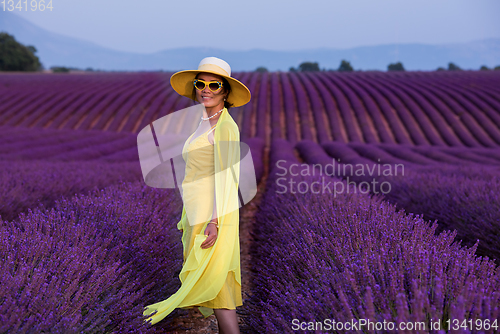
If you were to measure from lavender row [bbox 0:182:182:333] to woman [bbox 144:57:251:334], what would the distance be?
230 millimetres

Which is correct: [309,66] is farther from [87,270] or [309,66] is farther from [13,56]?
[87,270]

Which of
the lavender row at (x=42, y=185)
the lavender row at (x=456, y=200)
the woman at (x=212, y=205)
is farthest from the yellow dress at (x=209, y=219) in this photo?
the lavender row at (x=456, y=200)

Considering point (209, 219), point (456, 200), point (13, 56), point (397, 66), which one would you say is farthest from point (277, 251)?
point (397, 66)

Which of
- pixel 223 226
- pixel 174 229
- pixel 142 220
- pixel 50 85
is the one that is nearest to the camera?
pixel 223 226

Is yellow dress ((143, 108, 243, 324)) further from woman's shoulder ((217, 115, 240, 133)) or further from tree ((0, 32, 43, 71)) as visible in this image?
tree ((0, 32, 43, 71))

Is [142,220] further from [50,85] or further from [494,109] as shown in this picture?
[50,85]

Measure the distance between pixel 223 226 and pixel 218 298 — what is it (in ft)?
1.31

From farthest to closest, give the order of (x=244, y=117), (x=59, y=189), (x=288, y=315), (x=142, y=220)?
(x=244, y=117) → (x=59, y=189) → (x=142, y=220) → (x=288, y=315)

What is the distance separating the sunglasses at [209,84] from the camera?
5.80 ft

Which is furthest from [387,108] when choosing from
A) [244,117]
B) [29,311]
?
[29,311]

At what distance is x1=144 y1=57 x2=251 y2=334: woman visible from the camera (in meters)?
1.67

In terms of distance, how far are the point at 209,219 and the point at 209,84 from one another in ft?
2.47

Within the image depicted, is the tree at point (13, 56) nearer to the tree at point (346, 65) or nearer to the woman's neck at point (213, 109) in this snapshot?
the tree at point (346, 65)

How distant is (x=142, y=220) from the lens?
2.22 meters
